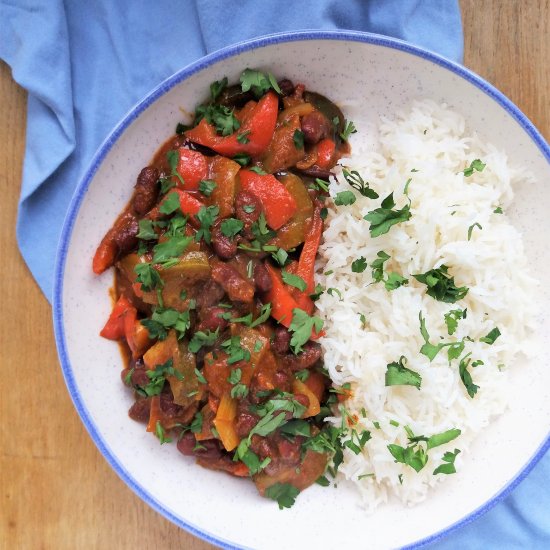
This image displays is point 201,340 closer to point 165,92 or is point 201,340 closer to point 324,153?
point 324,153

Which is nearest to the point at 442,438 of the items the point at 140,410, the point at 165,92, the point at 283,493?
the point at 283,493

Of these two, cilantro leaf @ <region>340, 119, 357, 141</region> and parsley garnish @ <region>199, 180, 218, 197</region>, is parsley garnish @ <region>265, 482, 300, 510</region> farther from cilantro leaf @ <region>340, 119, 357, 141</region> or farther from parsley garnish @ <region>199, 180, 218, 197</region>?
cilantro leaf @ <region>340, 119, 357, 141</region>

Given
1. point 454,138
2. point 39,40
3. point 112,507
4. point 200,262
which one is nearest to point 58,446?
point 112,507

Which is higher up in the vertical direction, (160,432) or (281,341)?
(281,341)

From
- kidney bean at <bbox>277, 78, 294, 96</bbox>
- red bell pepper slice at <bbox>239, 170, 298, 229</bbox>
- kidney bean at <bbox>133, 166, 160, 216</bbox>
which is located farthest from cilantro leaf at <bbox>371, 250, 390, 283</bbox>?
kidney bean at <bbox>133, 166, 160, 216</bbox>

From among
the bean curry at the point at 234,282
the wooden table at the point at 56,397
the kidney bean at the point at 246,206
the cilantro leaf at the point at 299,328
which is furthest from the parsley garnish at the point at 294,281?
the wooden table at the point at 56,397
